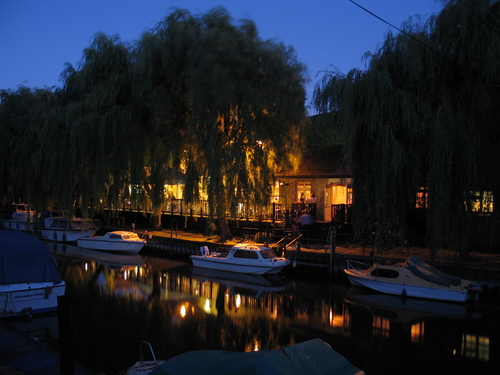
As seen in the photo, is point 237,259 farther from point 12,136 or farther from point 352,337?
point 12,136

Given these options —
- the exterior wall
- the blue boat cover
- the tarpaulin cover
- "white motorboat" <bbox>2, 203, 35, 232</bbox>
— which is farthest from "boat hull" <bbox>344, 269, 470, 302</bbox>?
"white motorboat" <bbox>2, 203, 35, 232</bbox>

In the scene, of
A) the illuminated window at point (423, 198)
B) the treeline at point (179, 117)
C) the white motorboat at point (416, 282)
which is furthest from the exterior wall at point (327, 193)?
the white motorboat at point (416, 282)

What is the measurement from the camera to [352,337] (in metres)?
12.5

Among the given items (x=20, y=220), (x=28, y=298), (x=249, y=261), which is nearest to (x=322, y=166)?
(x=249, y=261)

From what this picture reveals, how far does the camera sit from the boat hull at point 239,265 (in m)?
20.3

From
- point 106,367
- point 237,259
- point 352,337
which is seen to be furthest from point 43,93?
point 352,337

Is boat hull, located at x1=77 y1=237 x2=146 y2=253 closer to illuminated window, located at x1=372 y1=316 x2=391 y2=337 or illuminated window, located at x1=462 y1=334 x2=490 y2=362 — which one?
illuminated window, located at x1=372 y1=316 x2=391 y2=337

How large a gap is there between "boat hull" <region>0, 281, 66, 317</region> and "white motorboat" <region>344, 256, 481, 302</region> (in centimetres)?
1181

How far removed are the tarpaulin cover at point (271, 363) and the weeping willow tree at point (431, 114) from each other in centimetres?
1050

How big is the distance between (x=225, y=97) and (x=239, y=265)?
8.28 meters

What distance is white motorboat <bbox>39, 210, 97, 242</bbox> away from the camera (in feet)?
103

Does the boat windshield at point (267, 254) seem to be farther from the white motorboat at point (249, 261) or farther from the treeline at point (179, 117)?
the treeline at point (179, 117)

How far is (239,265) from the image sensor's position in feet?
69.0

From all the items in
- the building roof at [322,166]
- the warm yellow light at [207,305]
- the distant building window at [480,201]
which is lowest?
the warm yellow light at [207,305]
